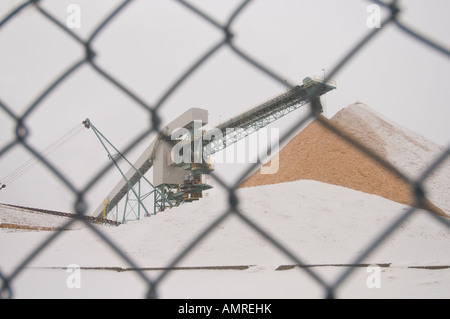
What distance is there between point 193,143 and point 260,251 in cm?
414

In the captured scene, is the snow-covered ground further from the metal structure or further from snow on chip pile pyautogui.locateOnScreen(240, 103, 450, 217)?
snow on chip pile pyautogui.locateOnScreen(240, 103, 450, 217)

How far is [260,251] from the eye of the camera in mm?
5453

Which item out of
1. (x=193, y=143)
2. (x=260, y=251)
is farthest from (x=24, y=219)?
(x=193, y=143)

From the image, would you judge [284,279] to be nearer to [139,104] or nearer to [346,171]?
[139,104]

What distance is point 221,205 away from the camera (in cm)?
765

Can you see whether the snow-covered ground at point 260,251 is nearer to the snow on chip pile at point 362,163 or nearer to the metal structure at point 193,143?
the metal structure at point 193,143

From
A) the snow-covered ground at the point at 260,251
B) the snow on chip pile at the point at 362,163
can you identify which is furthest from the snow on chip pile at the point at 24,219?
the snow on chip pile at the point at 362,163

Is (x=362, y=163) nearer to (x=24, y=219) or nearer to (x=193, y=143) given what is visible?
(x=193, y=143)

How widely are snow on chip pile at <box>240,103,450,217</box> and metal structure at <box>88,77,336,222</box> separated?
2138mm

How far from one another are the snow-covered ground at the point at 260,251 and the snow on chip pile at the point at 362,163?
1.55 meters

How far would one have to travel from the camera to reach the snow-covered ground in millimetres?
2955

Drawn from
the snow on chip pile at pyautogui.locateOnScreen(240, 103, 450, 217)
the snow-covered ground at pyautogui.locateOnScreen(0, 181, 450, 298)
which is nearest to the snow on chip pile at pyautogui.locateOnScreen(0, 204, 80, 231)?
the snow-covered ground at pyautogui.locateOnScreen(0, 181, 450, 298)

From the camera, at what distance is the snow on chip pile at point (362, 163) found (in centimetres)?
995
